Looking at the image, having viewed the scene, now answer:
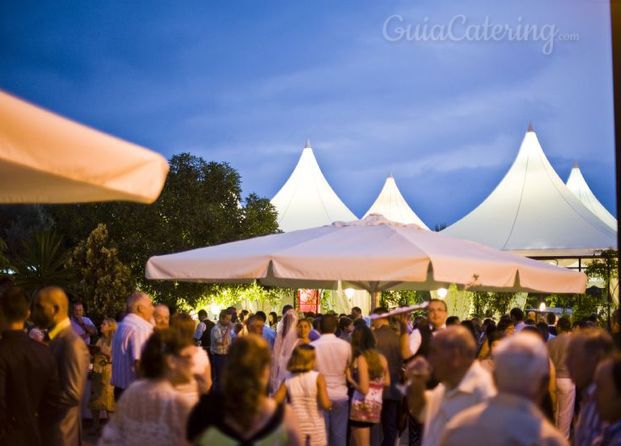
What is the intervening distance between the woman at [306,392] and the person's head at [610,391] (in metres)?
3.39

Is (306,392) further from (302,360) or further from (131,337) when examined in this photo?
(131,337)

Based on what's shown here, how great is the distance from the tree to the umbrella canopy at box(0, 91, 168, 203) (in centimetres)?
2257

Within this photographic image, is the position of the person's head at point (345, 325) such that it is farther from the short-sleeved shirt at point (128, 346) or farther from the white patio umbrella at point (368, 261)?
the short-sleeved shirt at point (128, 346)

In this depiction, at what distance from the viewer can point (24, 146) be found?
4.03 meters

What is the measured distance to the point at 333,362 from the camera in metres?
8.66

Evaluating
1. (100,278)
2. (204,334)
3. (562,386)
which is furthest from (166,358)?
(100,278)

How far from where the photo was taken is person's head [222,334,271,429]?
11.9ft

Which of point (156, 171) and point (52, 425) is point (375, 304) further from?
point (156, 171)

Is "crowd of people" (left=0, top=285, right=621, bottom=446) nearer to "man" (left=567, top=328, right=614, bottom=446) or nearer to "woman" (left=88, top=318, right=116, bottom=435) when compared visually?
"man" (left=567, top=328, right=614, bottom=446)

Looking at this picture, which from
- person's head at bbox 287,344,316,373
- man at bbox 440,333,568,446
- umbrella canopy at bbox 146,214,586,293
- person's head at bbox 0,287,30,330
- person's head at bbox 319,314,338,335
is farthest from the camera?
person's head at bbox 319,314,338,335

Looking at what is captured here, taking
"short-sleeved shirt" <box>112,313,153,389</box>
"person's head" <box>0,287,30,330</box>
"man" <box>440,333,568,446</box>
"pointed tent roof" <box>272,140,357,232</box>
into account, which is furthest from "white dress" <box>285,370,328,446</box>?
"pointed tent roof" <box>272,140,357,232</box>

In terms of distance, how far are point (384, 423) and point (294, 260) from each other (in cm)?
245

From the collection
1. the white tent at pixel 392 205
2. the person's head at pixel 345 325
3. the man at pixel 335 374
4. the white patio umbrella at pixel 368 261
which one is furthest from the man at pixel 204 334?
the white tent at pixel 392 205

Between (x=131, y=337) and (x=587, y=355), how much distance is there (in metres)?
4.51
